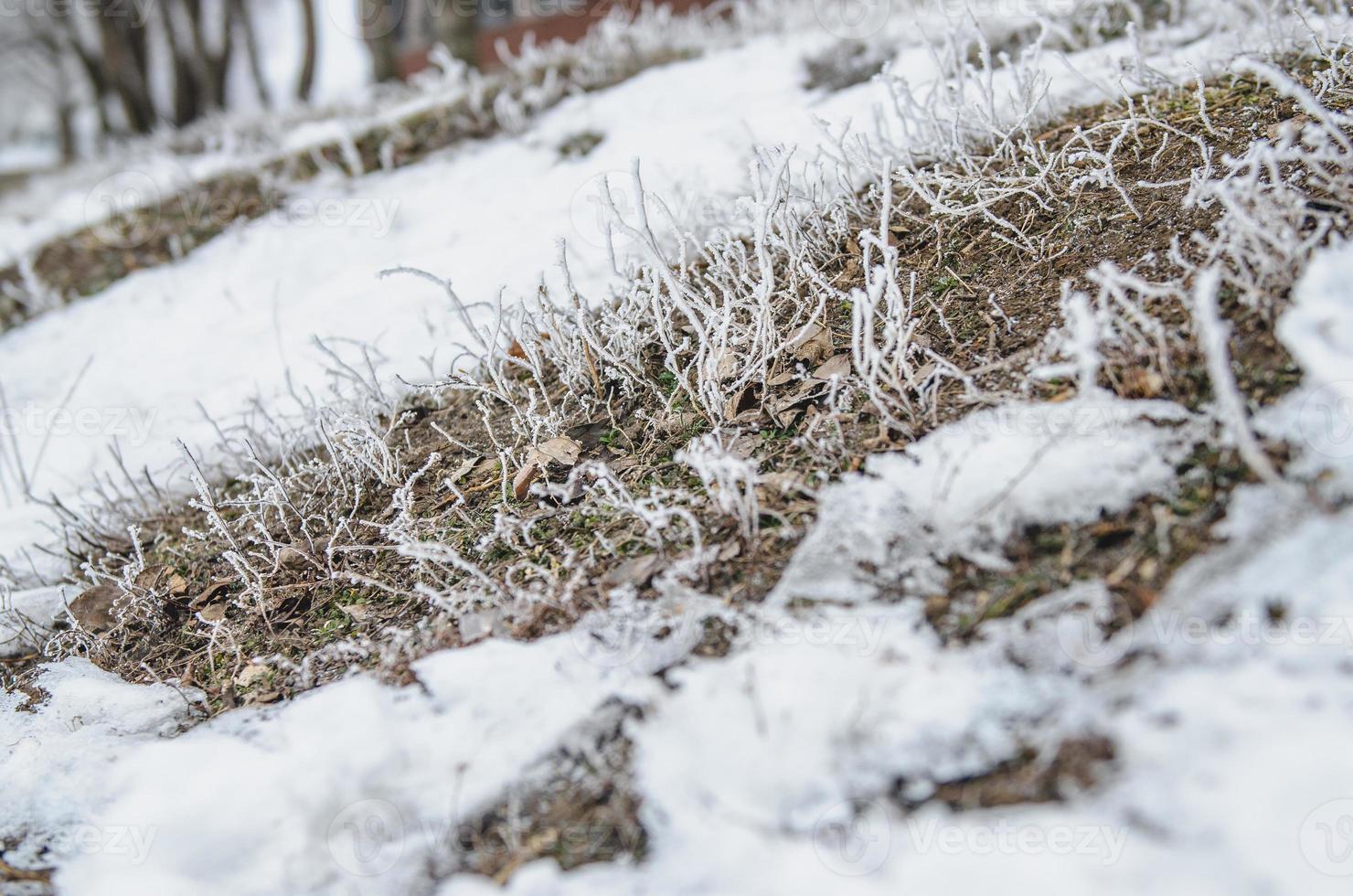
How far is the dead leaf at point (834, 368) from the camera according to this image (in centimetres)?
209

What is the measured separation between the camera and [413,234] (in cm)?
400

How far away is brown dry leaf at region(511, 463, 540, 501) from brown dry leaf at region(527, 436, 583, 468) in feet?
0.03

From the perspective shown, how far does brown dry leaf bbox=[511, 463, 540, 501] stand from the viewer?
2.15 meters

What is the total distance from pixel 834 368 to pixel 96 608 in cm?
208

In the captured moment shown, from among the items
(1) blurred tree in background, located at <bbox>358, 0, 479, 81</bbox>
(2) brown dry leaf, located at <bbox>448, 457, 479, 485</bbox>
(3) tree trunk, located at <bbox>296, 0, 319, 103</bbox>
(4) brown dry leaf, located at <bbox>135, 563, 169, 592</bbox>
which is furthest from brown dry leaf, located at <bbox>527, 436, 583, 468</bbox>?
(3) tree trunk, located at <bbox>296, 0, 319, 103</bbox>

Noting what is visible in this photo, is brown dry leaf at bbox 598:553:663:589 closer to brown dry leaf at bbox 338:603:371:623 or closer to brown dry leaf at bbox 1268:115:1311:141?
brown dry leaf at bbox 338:603:371:623

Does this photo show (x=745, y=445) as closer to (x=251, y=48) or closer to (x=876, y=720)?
(x=876, y=720)

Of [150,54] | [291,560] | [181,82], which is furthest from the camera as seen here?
[150,54]

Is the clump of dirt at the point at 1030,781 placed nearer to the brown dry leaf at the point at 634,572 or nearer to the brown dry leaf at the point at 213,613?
the brown dry leaf at the point at 634,572

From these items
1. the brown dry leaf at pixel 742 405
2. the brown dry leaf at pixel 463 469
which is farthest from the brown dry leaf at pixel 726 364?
the brown dry leaf at pixel 463 469

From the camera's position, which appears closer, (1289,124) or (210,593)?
Result: (1289,124)

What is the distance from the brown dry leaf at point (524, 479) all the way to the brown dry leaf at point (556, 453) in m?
0.01

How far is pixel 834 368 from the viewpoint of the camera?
212cm

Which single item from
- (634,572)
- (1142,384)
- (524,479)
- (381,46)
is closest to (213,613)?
(524,479)
